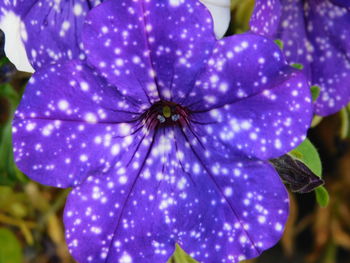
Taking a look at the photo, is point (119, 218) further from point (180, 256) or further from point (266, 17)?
point (266, 17)

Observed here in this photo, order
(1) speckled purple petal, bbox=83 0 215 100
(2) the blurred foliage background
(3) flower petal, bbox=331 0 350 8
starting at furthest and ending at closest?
(2) the blurred foliage background, (3) flower petal, bbox=331 0 350 8, (1) speckled purple petal, bbox=83 0 215 100

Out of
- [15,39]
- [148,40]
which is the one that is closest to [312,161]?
[148,40]

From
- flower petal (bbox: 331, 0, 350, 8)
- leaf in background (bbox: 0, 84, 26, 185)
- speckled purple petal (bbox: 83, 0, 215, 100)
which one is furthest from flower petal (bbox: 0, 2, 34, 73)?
flower petal (bbox: 331, 0, 350, 8)

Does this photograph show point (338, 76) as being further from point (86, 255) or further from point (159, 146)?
point (86, 255)

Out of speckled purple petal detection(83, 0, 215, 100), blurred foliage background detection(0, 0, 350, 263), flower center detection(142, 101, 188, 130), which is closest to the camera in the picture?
speckled purple petal detection(83, 0, 215, 100)

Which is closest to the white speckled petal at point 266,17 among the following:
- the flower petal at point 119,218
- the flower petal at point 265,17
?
the flower petal at point 265,17

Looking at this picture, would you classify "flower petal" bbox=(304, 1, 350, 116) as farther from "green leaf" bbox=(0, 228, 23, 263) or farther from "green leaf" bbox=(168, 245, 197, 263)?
"green leaf" bbox=(0, 228, 23, 263)
